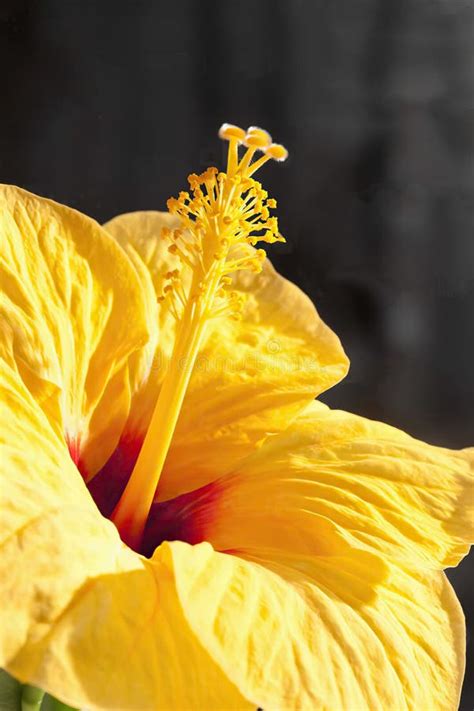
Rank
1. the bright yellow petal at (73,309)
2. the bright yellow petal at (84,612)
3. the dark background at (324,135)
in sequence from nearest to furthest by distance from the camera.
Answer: the bright yellow petal at (84,612) → the bright yellow petal at (73,309) → the dark background at (324,135)

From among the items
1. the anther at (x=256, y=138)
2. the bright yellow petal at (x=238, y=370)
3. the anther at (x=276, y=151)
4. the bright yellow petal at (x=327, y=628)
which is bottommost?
the bright yellow petal at (x=327, y=628)

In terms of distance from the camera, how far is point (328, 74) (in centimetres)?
97

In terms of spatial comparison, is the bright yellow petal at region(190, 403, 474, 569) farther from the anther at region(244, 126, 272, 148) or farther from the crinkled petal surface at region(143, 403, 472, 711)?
the anther at region(244, 126, 272, 148)

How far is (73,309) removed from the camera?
0.57 m

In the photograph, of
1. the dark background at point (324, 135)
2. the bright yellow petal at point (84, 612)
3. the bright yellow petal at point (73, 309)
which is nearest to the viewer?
the bright yellow petal at point (84, 612)

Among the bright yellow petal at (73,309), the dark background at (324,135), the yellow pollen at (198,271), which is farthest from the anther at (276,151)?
the dark background at (324,135)

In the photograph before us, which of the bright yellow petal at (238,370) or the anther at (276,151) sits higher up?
the anther at (276,151)

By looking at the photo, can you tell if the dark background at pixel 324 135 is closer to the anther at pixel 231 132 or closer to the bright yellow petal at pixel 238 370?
the bright yellow petal at pixel 238 370

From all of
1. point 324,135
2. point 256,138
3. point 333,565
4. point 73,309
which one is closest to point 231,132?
point 256,138

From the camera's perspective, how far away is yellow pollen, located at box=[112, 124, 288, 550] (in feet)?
1.75

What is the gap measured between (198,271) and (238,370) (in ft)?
0.31

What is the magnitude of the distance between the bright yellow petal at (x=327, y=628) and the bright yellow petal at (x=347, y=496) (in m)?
0.02

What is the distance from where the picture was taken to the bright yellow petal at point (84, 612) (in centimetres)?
37

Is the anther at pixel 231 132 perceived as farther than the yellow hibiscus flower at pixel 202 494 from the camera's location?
Yes
